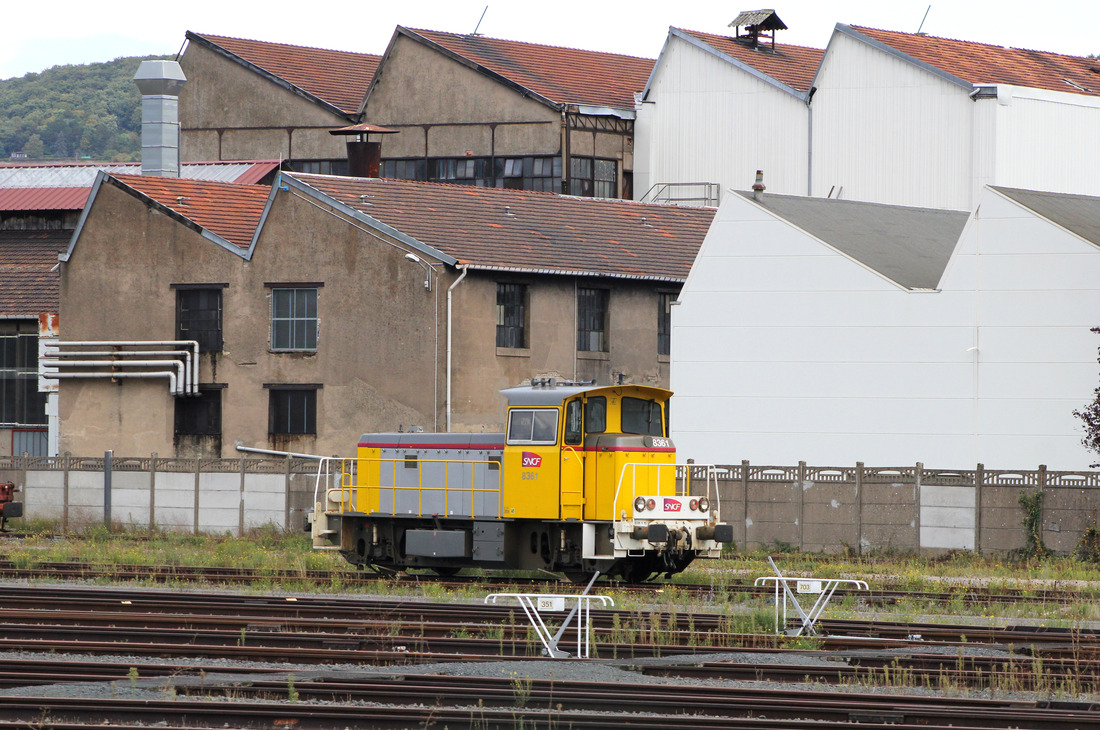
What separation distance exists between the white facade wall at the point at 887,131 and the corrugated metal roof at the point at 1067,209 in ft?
34.8

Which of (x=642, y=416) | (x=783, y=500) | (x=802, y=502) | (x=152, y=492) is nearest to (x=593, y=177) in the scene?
(x=152, y=492)

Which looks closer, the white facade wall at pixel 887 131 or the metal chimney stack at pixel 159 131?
the white facade wall at pixel 887 131

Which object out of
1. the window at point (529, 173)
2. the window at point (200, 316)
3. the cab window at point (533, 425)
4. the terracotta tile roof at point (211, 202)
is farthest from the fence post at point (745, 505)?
the window at point (529, 173)

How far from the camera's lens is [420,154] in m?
52.7

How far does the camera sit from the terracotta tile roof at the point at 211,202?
38.3m

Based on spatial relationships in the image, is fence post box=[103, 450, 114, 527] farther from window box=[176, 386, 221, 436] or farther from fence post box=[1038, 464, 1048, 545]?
fence post box=[1038, 464, 1048, 545]

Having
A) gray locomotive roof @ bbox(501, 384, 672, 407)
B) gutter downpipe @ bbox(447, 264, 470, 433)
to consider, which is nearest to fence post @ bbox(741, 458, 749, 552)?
gray locomotive roof @ bbox(501, 384, 672, 407)

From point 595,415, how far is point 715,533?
244 cm

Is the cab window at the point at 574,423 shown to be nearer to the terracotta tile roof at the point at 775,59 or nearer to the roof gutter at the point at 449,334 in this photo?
the roof gutter at the point at 449,334

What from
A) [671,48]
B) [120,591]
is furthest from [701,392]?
[671,48]

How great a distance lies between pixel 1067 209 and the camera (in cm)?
3225

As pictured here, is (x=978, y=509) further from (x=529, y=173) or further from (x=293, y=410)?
(x=529, y=173)

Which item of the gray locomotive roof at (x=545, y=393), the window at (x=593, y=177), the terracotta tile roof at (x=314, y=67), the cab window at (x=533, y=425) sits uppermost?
the terracotta tile roof at (x=314, y=67)

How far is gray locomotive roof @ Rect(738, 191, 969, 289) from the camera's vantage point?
33688 mm
